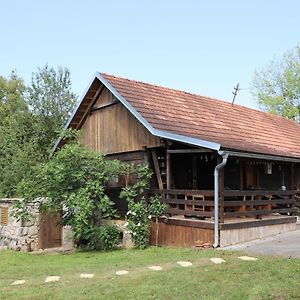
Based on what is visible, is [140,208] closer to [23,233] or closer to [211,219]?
[211,219]

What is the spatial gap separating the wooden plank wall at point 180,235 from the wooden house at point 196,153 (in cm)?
3

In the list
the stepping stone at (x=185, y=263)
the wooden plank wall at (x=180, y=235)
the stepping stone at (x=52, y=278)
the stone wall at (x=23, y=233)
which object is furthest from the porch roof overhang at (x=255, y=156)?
the stone wall at (x=23, y=233)

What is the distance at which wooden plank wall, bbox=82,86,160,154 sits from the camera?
14430 mm

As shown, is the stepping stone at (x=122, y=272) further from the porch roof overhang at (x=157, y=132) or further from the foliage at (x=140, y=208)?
the porch roof overhang at (x=157, y=132)

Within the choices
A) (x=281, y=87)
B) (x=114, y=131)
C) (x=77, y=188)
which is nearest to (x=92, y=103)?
(x=114, y=131)

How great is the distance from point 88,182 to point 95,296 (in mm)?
6541

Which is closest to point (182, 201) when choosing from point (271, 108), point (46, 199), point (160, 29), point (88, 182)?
point (88, 182)

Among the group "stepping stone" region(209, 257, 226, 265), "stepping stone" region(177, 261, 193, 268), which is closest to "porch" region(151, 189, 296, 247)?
"stepping stone" region(209, 257, 226, 265)

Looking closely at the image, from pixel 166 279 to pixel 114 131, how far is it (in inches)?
324

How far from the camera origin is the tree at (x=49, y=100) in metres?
24.6

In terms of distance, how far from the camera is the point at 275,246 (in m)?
11.4

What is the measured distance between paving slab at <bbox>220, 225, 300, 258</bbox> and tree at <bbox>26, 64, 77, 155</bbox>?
14725mm

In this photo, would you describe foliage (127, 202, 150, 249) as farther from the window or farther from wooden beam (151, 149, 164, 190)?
the window

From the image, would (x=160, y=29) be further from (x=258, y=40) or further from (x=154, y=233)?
(x=154, y=233)
